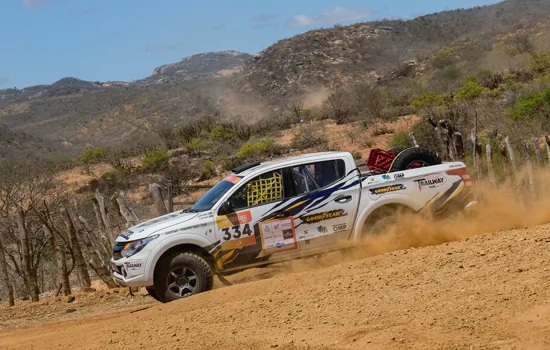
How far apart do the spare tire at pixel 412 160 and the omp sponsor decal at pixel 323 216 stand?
1.24m

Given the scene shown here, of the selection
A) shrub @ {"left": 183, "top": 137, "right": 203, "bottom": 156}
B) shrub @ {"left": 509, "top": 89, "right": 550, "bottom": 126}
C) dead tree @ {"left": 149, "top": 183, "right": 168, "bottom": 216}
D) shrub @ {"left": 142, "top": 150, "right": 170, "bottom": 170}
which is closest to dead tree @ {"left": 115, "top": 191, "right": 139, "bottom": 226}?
dead tree @ {"left": 149, "top": 183, "right": 168, "bottom": 216}

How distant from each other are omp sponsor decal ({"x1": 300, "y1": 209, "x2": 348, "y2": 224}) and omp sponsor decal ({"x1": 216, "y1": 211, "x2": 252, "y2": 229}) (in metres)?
0.80

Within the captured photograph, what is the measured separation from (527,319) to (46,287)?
15841mm

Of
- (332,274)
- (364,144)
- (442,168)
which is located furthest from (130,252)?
(364,144)

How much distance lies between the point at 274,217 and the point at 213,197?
0.98 meters

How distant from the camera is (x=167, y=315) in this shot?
8445mm

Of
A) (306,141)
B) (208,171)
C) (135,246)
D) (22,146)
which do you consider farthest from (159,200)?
(22,146)

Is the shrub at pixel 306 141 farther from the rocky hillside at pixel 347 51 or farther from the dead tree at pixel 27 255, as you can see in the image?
the rocky hillside at pixel 347 51

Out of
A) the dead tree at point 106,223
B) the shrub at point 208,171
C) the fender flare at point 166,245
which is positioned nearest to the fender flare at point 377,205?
the fender flare at point 166,245

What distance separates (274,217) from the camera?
32.8 feet

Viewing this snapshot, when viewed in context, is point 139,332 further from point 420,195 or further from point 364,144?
point 364,144

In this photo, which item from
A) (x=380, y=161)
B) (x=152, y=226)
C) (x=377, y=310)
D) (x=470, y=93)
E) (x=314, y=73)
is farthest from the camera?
(x=314, y=73)

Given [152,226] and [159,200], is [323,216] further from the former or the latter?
[159,200]

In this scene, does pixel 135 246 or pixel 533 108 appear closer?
pixel 135 246
